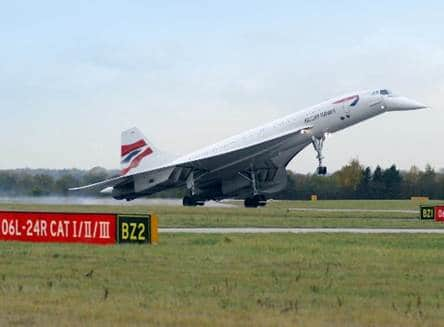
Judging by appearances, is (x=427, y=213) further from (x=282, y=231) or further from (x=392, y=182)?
(x=392, y=182)

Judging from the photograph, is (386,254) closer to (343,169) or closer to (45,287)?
(45,287)

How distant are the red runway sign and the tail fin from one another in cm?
3318

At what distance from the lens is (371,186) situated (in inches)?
4313

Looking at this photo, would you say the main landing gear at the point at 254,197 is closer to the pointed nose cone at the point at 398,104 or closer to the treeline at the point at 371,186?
the pointed nose cone at the point at 398,104

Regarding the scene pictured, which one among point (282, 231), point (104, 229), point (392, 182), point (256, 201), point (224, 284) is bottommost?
point (224, 284)

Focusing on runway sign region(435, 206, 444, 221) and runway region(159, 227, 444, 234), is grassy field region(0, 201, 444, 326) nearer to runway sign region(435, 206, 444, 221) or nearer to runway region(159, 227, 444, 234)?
runway region(159, 227, 444, 234)

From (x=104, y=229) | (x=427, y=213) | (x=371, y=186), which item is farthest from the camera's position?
(x=371, y=186)

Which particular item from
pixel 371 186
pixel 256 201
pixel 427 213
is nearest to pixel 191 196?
pixel 256 201

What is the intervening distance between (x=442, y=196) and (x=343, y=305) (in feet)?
319

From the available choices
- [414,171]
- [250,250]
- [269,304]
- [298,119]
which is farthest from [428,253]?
[414,171]

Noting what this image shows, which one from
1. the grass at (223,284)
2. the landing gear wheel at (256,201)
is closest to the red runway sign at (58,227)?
the grass at (223,284)

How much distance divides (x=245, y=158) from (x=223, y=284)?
131 ft

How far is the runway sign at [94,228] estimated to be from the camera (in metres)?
24.3

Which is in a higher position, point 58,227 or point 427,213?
point 427,213
